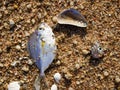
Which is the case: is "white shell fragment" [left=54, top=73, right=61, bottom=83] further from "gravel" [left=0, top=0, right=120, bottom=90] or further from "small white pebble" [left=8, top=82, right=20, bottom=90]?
"small white pebble" [left=8, top=82, right=20, bottom=90]

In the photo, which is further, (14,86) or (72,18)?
(72,18)

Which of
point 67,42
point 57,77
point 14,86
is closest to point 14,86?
point 14,86

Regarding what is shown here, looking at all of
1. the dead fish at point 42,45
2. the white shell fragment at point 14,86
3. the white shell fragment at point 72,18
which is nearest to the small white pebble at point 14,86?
the white shell fragment at point 14,86

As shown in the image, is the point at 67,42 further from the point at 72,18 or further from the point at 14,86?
the point at 14,86

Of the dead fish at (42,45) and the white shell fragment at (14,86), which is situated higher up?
the dead fish at (42,45)

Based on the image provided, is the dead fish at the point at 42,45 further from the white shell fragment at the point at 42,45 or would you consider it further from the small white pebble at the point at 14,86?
the small white pebble at the point at 14,86

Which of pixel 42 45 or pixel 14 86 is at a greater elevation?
pixel 42 45

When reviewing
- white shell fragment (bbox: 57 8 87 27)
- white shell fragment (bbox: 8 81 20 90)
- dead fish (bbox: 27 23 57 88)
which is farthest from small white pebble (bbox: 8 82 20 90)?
white shell fragment (bbox: 57 8 87 27)

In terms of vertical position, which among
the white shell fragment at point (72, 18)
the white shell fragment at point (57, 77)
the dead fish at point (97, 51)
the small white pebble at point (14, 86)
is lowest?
the small white pebble at point (14, 86)
